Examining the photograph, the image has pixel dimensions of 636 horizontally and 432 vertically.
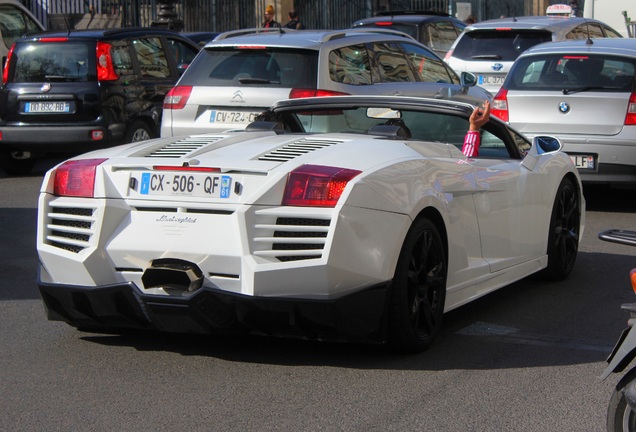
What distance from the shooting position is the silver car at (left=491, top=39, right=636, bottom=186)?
1114 centimetres

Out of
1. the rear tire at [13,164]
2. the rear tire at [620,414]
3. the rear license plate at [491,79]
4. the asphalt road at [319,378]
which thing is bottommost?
the rear tire at [13,164]

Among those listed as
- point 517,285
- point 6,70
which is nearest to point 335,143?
point 517,285

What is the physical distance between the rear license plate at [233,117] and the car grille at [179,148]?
4515mm

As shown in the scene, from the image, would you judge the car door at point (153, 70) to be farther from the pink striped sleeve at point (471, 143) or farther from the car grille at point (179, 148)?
the car grille at point (179, 148)

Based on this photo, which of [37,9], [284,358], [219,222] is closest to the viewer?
[219,222]

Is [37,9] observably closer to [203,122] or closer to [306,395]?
[203,122]

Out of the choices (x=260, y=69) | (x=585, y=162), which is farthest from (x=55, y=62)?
(x=585, y=162)

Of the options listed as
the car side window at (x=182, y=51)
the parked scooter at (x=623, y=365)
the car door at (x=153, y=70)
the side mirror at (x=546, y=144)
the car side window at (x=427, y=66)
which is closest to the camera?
the parked scooter at (x=623, y=365)

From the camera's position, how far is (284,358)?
6043 mm

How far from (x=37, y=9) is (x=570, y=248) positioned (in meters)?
20.4

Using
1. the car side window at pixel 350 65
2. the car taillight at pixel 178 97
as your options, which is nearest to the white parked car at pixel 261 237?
the car taillight at pixel 178 97

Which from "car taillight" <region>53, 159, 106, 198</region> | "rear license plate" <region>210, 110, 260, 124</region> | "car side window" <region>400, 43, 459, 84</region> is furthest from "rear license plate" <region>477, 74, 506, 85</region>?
"car taillight" <region>53, 159, 106, 198</region>

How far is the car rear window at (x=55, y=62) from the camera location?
13922 millimetres

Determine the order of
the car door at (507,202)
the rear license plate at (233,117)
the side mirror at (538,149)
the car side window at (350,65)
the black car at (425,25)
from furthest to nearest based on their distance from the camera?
the black car at (425,25) < the car side window at (350,65) < the rear license plate at (233,117) < the side mirror at (538,149) < the car door at (507,202)
